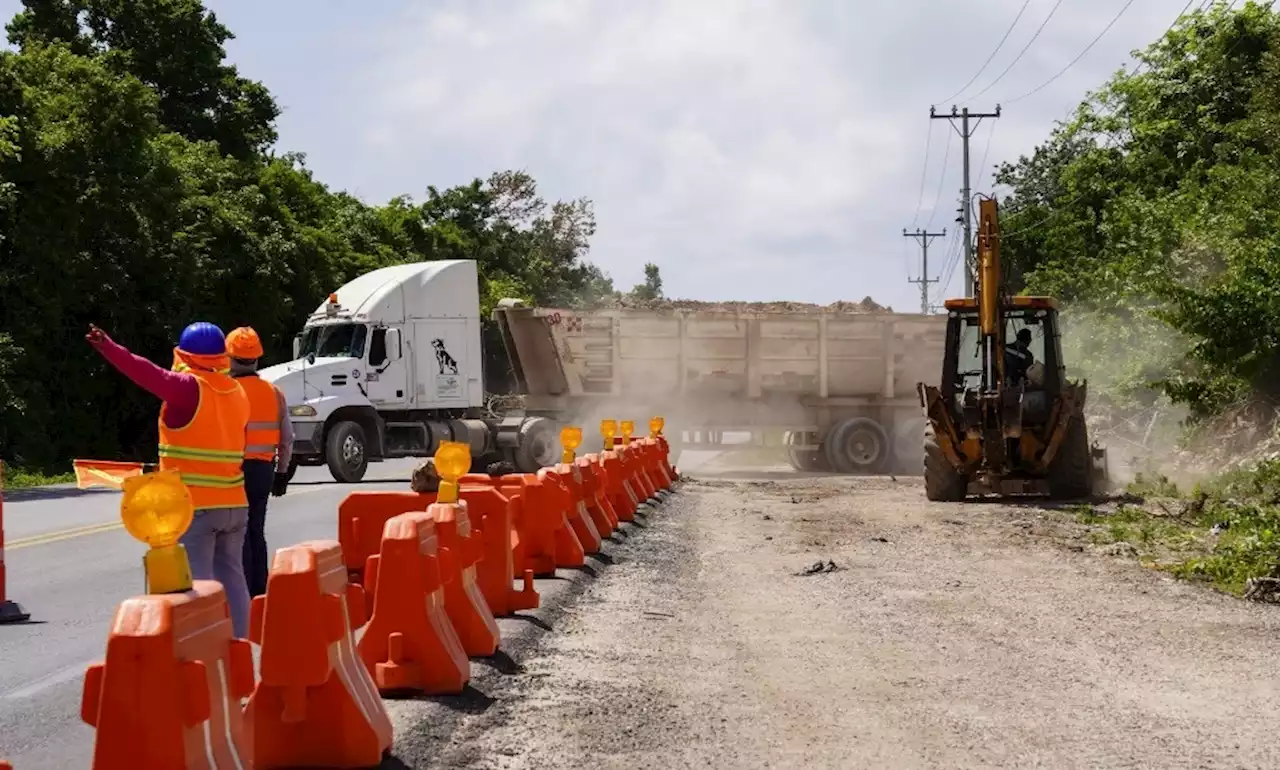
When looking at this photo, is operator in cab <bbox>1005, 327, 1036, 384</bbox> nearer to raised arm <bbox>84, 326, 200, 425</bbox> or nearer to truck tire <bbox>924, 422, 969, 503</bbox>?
truck tire <bbox>924, 422, 969, 503</bbox>

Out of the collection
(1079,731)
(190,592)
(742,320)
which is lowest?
(1079,731)

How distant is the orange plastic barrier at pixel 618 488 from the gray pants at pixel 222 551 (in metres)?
8.74

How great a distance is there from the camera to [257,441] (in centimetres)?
909

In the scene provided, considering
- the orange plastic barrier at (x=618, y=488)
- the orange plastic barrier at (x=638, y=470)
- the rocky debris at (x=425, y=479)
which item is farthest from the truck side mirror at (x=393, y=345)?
the rocky debris at (x=425, y=479)

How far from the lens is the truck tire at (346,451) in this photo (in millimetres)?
24375

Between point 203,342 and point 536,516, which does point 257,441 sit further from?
point 536,516

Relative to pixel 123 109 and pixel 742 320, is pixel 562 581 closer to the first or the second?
pixel 742 320

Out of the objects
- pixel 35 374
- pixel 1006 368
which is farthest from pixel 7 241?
pixel 1006 368

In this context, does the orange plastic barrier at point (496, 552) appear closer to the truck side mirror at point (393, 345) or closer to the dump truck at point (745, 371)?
the truck side mirror at point (393, 345)

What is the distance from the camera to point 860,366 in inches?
1196

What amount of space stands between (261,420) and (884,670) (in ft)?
12.4

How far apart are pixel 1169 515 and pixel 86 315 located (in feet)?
77.1

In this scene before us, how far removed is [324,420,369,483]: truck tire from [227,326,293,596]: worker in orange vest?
15.0m

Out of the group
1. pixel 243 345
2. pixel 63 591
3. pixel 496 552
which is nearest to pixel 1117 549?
pixel 496 552
